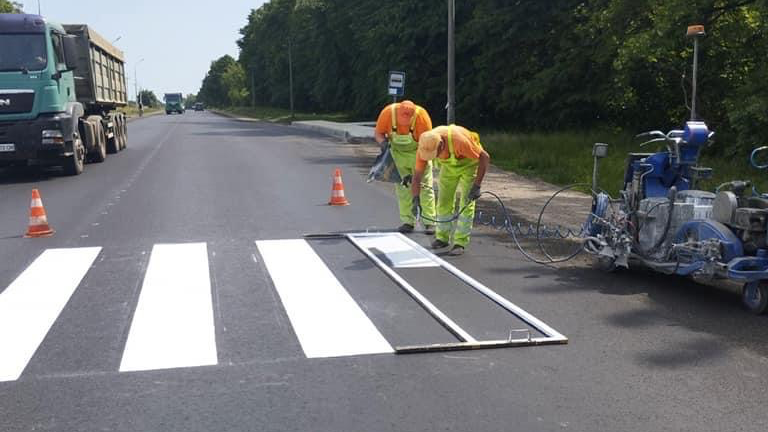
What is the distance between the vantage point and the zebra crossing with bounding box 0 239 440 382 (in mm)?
5199

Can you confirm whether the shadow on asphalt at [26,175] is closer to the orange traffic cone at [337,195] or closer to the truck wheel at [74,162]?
the truck wheel at [74,162]

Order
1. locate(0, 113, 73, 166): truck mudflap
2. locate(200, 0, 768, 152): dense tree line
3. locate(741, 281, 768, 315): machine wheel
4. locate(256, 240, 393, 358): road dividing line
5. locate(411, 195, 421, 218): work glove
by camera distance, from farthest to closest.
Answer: locate(200, 0, 768, 152): dense tree line < locate(0, 113, 73, 166): truck mudflap < locate(411, 195, 421, 218): work glove < locate(741, 281, 768, 315): machine wheel < locate(256, 240, 393, 358): road dividing line

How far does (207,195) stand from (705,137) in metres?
9.06

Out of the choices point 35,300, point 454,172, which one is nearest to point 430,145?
point 454,172

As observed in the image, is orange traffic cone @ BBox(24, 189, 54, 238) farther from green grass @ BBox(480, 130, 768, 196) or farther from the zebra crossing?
green grass @ BBox(480, 130, 768, 196)

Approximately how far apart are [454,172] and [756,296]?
3.46 metres

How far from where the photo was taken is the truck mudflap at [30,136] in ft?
50.8

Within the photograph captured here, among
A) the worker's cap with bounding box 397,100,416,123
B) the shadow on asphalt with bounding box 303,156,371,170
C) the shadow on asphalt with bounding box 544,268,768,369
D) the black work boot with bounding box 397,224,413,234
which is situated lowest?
the shadow on asphalt with bounding box 303,156,371,170

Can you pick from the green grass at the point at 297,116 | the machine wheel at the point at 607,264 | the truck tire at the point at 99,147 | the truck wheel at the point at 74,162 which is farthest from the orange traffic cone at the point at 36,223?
the green grass at the point at 297,116

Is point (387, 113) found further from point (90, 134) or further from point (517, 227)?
point (90, 134)

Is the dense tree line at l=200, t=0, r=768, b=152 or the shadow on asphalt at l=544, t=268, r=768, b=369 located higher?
the dense tree line at l=200, t=0, r=768, b=152

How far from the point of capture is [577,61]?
88.5 feet

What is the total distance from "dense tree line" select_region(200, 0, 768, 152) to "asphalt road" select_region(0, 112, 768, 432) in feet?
35.1

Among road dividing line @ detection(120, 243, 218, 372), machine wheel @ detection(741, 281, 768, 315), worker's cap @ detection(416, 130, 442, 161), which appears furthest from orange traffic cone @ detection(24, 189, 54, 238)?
machine wheel @ detection(741, 281, 768, 315)
